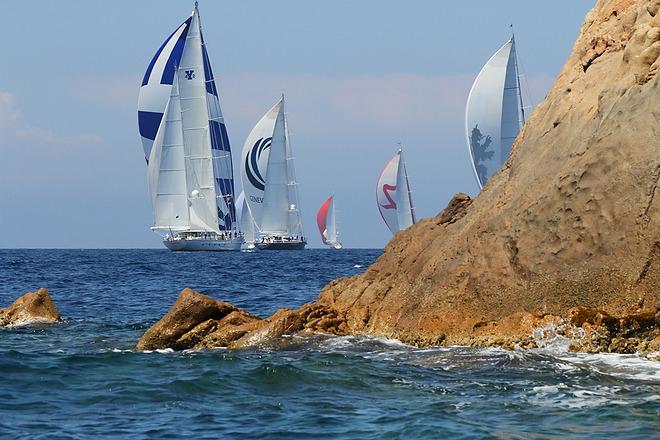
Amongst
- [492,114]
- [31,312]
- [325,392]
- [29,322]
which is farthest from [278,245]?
[325,392]

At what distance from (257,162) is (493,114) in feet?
159

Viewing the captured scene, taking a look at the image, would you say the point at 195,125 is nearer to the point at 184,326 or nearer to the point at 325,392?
the point at 184,326

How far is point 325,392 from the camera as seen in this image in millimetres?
13766

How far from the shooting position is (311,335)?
60.0 ft

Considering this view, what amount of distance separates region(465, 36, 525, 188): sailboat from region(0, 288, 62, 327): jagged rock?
115ft

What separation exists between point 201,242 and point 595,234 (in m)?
78.3

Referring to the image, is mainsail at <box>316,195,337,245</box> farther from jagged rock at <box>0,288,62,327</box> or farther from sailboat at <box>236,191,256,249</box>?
jagged rock at <box>0,288,62,327</box>

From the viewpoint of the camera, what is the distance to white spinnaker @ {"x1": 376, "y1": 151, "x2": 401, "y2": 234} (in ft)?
316

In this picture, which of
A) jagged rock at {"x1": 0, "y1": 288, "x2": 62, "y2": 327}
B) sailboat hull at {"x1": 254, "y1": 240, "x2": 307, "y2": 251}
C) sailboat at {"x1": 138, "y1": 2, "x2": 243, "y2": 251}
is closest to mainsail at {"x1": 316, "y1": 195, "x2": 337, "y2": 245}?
sailboat hull at {"x1": 254, "y1": 240, "x2": 307, "y2": 251}

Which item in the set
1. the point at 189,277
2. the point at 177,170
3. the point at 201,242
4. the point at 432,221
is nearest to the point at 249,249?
the point at 201,242

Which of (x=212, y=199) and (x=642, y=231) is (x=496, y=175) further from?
(x=212, y=199)

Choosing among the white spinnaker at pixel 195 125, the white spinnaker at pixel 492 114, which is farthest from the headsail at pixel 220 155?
the white spinnaker at pixel 492 114

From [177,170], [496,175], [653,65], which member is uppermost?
[177,170]

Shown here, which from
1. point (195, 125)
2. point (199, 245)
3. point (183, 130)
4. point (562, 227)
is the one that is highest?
point (195, 125)
